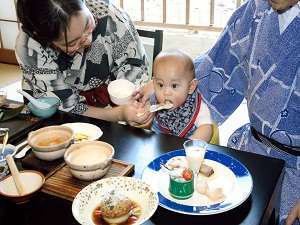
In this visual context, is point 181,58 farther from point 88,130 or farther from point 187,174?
point 187,174

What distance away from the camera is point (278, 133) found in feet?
4.64

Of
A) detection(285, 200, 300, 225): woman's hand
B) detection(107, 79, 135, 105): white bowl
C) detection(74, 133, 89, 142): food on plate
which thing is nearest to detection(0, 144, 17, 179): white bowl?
detection(74, 133, 89, 142): food on plate

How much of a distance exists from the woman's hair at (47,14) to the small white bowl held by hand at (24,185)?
1.96ft

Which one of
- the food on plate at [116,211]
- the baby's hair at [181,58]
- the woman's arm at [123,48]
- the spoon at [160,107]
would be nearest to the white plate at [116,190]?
the food on plate at [116,211]

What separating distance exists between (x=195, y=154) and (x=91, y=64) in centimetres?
96

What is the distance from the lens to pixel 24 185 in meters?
1.15

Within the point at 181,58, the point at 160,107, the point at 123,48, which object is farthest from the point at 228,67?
the point at 123,48

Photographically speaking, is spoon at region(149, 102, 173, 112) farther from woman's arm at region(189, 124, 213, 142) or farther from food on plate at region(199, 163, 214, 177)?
food on plate at region(199, 163, 214, 177)

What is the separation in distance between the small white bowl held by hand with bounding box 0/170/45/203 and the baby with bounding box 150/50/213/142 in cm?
66

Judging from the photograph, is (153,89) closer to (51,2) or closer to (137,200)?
(51,2)

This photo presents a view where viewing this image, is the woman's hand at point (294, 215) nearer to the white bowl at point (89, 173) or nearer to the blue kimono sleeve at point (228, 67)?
the blue kimono sleeve at point (228, 67)

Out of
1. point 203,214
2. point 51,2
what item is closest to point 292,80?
point 203,214

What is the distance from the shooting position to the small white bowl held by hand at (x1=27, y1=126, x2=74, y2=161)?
1.25 metres

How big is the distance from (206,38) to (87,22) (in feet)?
6.85
